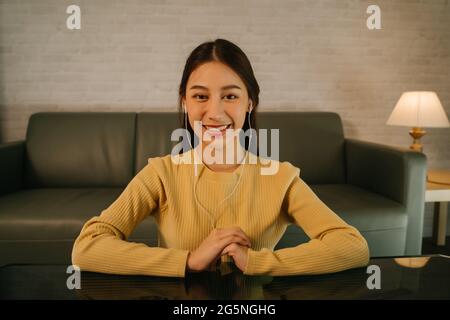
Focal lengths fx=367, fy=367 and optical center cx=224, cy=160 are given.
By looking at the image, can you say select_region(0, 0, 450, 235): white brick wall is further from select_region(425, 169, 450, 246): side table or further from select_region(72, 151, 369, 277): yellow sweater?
select_region(72, 151, 369, 277): yellow sweater

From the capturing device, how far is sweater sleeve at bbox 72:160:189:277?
723 mm

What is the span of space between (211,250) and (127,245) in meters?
0.19

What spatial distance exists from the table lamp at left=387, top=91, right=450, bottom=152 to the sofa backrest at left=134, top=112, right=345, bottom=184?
0.40m

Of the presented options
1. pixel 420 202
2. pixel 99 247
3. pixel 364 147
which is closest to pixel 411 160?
pixel 420 202

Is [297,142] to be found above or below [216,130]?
below

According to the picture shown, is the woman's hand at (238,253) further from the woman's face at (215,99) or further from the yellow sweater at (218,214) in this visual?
the woman's face at (215,99)

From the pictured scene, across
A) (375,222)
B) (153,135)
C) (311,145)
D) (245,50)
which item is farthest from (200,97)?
(245,50)

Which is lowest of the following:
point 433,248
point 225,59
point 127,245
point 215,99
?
point 433,248

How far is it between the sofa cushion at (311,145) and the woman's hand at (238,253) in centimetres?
167

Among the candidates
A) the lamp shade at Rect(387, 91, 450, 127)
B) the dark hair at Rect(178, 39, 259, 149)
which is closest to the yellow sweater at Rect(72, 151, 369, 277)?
the dark hair at Rect(178, 39, 259, 149)

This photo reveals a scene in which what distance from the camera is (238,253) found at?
2.41 feet

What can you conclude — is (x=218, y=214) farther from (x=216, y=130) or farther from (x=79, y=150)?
(x=79, y=150)

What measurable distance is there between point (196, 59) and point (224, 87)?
0.40 feet
